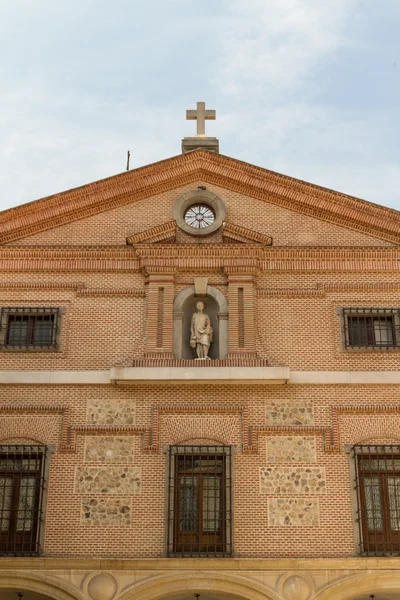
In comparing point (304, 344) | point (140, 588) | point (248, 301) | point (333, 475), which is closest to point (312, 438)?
point (333, 475)

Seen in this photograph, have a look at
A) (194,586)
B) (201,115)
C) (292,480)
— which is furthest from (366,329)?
(201,115)

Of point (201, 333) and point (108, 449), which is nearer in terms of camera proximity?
point (108, 449)

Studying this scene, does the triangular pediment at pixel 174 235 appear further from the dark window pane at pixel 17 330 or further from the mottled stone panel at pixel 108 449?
the mottled stone panel at pixel 108 449

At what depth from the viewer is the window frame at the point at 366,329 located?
60.4 ft

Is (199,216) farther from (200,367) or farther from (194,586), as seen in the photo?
(194,586)

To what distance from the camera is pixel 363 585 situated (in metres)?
16.4

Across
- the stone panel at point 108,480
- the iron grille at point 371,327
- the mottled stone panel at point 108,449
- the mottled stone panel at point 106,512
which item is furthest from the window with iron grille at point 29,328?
the iron grille at point 371,327

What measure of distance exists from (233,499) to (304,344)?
3.80m

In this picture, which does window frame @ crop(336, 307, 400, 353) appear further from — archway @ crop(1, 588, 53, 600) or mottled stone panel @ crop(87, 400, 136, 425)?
archway @ crop(1, 588, 53, 600)

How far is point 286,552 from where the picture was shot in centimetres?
1675

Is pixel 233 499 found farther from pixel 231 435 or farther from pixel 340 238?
pixel 340 238

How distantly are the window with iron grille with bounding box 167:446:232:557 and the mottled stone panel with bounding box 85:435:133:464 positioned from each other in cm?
94

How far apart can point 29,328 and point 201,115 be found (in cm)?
731

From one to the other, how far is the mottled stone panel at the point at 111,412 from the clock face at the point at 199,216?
15.3ft
